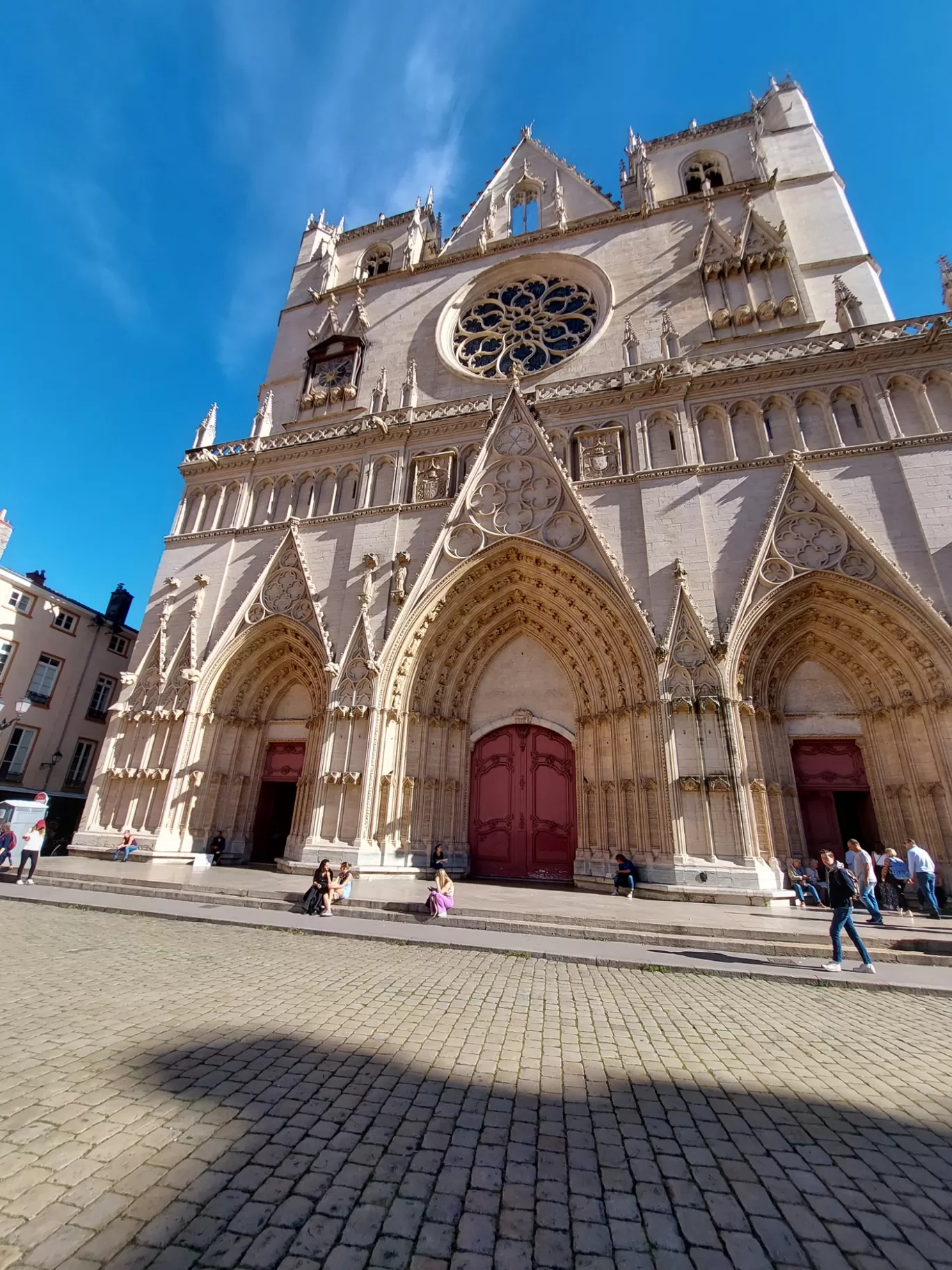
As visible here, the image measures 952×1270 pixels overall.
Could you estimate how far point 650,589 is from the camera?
41.7ft

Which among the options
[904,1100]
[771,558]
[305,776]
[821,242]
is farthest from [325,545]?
[821,242]

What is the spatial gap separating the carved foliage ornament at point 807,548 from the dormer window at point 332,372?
48.3 feet

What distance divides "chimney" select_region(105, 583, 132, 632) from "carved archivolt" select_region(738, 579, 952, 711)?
79.3 feet

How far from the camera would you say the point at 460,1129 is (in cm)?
287

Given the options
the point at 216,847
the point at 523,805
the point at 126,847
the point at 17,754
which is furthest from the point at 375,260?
the point at 126,847

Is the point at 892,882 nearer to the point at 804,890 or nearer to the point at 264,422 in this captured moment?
the point at 804,890

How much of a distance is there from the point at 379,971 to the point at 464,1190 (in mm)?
3767

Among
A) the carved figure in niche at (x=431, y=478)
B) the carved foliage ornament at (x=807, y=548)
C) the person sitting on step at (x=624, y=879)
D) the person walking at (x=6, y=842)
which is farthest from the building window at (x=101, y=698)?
the carved foliage ornament at (x=807, y=548)

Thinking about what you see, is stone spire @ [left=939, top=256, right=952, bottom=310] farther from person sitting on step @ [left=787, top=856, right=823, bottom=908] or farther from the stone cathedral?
person sitting on step @ [left=787, top=856, right=823, bottom=908]

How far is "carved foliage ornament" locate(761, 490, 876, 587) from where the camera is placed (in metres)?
11.9

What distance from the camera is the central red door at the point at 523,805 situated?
13523 millimetres

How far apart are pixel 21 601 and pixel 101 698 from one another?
4712mm

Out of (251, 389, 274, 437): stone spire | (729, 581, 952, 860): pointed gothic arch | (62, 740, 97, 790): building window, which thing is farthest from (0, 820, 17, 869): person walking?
(729, 581, 952, 860): pointed gothic arch

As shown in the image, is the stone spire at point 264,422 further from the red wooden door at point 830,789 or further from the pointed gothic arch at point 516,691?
the red wooden door at point 830,789
